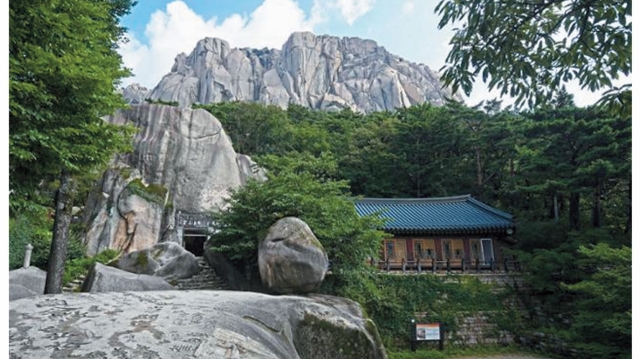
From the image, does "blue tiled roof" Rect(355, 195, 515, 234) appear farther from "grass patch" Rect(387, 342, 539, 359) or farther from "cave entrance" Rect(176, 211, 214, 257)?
"cave entrance" Rect(176, 211, 214, 257)

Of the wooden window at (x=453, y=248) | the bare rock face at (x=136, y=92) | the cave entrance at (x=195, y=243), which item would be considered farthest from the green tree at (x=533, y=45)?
the bare rock face at (x=136, y=92)

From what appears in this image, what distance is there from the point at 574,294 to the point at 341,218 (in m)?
7.62

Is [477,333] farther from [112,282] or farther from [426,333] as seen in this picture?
[112,282]

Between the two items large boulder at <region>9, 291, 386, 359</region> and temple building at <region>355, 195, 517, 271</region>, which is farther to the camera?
temple building at <region>355, 195, 517, 271</region>

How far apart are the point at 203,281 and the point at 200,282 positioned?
9 centimetres

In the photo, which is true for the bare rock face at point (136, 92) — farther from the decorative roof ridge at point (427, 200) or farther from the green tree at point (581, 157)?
the green tree at point (581, 157)

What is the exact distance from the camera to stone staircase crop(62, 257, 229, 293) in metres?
10.1

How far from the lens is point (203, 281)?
35.6ft

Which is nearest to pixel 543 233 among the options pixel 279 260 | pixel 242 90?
pixel 279 260

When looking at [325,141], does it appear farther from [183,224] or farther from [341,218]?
[341,218]

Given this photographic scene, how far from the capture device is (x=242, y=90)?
5003cm

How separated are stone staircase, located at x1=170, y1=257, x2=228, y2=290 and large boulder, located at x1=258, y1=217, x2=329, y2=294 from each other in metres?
2.80

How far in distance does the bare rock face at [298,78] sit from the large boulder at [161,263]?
37.6m

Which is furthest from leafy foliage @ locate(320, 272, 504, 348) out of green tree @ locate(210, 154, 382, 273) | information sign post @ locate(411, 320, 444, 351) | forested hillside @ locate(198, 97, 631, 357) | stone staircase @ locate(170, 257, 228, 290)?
stone staircase @ locate(170, 257, 228, 290)
